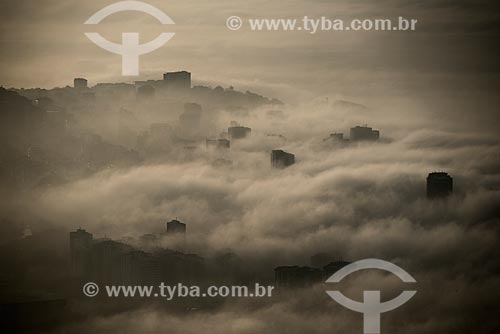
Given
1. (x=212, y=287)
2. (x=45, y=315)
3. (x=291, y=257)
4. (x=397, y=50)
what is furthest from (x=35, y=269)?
(x=397, y=50)

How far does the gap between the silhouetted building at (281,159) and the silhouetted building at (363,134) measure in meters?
1.47

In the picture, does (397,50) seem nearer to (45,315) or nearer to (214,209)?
(214,209)

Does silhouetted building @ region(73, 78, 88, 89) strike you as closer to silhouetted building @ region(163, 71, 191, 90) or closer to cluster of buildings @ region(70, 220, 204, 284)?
silhouetted building @ region(163, 71, 191, 90)

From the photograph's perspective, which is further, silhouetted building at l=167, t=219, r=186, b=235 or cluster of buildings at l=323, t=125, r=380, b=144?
cluster of buildings at l=323, t=125, r=380, b=144

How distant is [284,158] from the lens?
69.7 feet

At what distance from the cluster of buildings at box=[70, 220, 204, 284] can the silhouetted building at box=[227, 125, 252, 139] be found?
103 inches

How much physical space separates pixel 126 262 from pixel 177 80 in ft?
13.8

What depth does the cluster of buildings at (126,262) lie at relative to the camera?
18969 millimetres

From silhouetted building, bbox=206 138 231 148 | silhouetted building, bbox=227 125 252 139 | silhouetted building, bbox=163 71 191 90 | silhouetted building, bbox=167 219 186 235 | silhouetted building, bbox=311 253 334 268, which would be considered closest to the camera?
silhouetted building, bbox=311 253 334 268

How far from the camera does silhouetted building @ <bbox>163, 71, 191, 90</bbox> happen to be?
2011 centimetres

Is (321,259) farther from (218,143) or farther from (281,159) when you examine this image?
(218,143)

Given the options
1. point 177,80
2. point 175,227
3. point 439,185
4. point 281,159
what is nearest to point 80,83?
point 177,80

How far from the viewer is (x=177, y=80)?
20.5 metres

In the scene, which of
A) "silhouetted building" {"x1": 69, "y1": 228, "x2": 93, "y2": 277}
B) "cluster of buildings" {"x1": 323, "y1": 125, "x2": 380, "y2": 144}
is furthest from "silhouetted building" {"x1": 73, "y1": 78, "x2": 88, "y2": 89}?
"cluster of buildings" {"x1": 323, "y1": 125, "x2": 380, "y2": 144}
